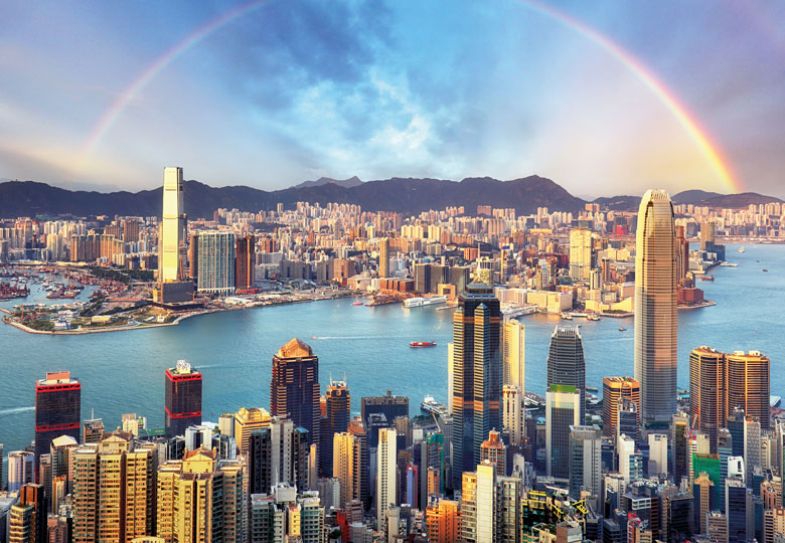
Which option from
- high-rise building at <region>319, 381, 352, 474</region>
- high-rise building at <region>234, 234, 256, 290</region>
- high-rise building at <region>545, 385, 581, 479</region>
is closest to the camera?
high-rise building at <region>545, 385, 581, 479</region>

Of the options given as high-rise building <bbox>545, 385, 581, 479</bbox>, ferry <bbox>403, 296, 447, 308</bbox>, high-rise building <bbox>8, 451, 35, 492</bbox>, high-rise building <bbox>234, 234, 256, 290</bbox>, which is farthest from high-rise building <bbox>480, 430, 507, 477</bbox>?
high-rise building <bbox>234, 234, 256, 290</bbox>

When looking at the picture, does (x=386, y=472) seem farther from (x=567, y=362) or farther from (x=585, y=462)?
(x=567, y=362)

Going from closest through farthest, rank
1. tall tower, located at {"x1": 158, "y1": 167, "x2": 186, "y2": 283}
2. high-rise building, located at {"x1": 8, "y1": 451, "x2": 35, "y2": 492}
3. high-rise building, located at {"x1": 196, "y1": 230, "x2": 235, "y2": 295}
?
1. high-rise building, located at {"x1": 8, "y1": 451, "x2": 35, "y2": 492}
2. tall tower, located at {"x1": 158, "y1": 167, "x2": 186, "y2": 283}
3. high-rise building, located at {"x1": 196, "y1": 230, "x2": 235, "y2": 295}

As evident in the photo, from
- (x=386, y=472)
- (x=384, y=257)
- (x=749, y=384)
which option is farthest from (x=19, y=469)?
(x=384, y=257)

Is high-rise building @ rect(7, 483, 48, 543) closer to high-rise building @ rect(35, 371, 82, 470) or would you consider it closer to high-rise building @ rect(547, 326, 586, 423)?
high-rise building @ rect(35, 371, 82, 470)

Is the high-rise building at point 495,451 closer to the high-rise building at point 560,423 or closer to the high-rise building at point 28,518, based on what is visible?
the high-rise building at point 560,423

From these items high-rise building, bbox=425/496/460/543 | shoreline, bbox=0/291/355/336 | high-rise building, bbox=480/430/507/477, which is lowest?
high-rise building, bbox=425/496/460/543

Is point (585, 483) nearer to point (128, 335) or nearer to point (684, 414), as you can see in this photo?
point (684, 414)
